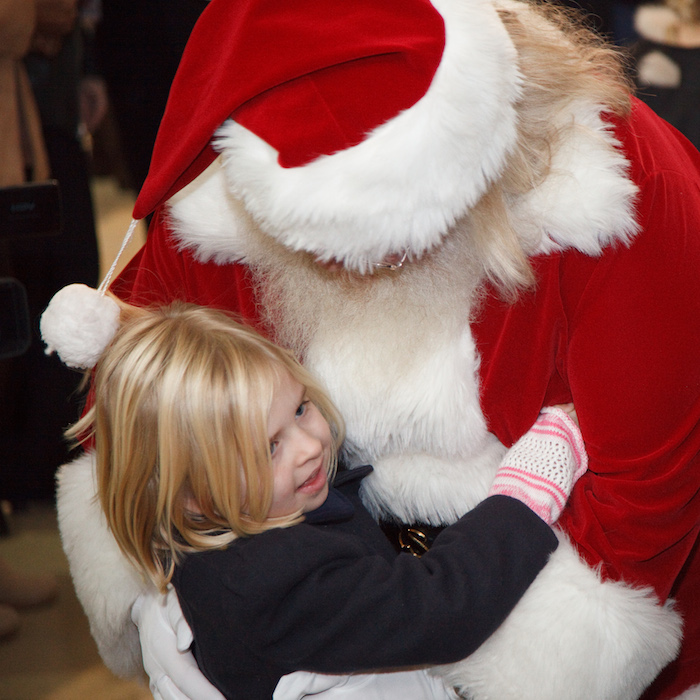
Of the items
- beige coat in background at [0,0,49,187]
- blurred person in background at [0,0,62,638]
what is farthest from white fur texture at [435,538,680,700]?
beige coat in background at [0,0,49,187]

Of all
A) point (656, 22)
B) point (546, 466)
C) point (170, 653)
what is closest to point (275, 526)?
point (170, 653)

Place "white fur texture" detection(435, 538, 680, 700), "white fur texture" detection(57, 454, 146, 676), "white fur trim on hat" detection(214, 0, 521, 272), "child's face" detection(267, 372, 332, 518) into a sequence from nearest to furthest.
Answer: "white fur trim on hat" detection(214, 0, 521, 272)
"white fur texture" detection(435, 538, 680, 700)
"child's face" detection(267, 372, 332, 518)
"white fur texture" detection(57, 454, 146, 676)

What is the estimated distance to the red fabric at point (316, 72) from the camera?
0.80 metres

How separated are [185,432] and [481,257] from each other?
427 mm

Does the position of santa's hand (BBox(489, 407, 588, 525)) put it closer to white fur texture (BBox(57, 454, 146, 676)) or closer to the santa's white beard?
the santa's white beard

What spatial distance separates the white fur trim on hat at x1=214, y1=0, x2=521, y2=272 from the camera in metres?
0.79

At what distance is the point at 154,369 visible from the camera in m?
0.99

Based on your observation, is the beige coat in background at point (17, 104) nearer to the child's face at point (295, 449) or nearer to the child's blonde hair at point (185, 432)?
the child's blonde hair at point (185, 432)

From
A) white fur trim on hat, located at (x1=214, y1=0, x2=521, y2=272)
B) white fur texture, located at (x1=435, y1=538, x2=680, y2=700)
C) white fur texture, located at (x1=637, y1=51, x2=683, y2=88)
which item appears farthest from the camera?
white fur texture, located at (x1=637, y1=51, x2=683, y2=88)

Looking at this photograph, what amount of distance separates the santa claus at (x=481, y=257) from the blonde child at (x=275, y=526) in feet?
0.18

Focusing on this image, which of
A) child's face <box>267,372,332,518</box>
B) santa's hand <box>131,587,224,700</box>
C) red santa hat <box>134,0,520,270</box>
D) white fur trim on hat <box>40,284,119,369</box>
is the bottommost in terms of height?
santa's hand <box>131,587,224,700</box>

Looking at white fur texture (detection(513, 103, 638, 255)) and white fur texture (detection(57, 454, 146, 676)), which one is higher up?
white fur texture (detection(513, 103, 638, 255))

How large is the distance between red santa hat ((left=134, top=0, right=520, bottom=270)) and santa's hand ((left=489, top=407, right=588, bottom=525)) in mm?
301

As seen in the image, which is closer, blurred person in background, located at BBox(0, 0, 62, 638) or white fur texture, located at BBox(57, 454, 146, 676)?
white fur texture, located at BBox(57, 454, 146, 676)
